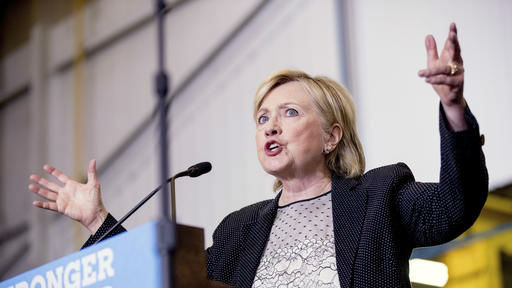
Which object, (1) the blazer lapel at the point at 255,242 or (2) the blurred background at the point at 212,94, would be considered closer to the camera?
(1) the blazer lapel at the point at 255,242

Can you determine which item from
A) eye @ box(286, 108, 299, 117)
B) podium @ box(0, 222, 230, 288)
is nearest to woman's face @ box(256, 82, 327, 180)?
eye @ box(286, 108, 299, 117)

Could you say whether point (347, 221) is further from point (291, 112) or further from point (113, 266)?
point (113, 266)

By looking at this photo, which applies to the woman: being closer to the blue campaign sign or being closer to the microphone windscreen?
the microphone windscreen

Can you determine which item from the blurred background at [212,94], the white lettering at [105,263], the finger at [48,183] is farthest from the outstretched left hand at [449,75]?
the blurred background at [212,94]

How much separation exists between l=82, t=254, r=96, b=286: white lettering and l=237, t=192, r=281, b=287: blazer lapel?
1.89ft

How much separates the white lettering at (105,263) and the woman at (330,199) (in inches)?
20.8

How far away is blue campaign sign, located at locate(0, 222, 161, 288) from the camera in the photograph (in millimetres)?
1303

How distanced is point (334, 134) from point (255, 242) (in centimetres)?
44

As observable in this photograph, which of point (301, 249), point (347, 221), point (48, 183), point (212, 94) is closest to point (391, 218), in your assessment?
point (347, 221)

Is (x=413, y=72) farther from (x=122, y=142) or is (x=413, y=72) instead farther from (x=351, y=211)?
(x=122, y=142)

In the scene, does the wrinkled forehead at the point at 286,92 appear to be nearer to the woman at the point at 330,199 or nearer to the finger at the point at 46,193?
the woman at the point at 330,199

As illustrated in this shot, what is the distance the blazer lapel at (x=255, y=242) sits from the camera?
194cm

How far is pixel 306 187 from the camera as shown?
2.12m

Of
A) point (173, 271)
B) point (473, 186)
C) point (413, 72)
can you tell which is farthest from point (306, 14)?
point (173, 271)
